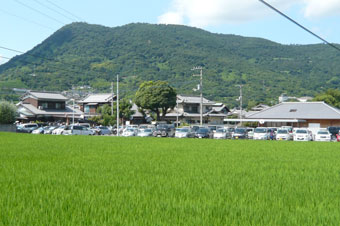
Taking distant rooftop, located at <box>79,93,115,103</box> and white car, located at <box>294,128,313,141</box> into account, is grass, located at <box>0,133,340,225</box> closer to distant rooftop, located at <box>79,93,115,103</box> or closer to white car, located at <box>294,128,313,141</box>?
white car, located at <box>294,128,313,141</box>

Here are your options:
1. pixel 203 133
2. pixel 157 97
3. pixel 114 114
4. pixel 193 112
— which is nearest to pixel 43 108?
pixel 114 114

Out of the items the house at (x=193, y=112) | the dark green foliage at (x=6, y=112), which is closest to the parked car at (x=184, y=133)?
the dark green foliage at (x=6, y=112)

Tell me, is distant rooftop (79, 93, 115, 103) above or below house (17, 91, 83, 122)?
above

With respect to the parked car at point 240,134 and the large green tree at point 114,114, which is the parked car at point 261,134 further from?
the large green tree at point 114,114

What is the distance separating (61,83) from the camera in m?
108

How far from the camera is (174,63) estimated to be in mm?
145500

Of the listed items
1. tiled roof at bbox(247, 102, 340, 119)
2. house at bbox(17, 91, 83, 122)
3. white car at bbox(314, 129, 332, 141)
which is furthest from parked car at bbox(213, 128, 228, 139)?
house at bbox(17, 91, 83, 122)

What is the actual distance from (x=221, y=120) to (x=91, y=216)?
72324mm

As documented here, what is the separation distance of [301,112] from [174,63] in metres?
98.9

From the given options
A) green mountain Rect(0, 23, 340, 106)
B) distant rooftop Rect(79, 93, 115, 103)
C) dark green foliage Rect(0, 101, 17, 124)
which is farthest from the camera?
green mountain Rect(0, 23, 340, 106)

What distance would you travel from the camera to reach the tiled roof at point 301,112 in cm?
4716

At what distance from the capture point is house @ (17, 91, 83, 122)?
60.1 meters

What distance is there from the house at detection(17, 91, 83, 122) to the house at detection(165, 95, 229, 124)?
18.7 meters

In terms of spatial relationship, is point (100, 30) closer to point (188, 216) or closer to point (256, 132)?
point (256, 132)
